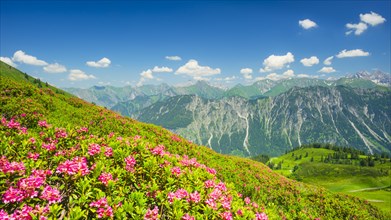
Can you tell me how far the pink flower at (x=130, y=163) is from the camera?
8.52 meters

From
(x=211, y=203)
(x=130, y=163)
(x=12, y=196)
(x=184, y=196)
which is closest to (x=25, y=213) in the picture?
(x=12, y=196)

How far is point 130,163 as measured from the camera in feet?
28.7

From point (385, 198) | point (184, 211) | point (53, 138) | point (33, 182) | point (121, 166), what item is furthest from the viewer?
point (385, 198)

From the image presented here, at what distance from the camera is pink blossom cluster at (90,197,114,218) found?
611 cm

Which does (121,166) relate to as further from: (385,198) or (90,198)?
(385,198)

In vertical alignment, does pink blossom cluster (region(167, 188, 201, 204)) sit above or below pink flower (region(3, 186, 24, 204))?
below

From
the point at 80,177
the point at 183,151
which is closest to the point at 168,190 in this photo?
the point at 80,177

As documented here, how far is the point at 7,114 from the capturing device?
19.2 metres

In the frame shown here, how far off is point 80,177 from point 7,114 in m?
17.1

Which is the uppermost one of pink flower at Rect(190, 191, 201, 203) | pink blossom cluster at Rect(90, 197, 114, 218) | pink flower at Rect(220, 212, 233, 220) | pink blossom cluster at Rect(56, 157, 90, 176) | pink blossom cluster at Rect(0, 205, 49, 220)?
pink blossom cluster at Rect(56, 157, 90, 176)

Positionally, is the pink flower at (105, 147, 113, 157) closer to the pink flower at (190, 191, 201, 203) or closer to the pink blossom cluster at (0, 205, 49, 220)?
the pink blossom cluster at (0, 205, 49, 220)

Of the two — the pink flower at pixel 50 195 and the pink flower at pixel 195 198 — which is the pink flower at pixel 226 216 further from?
Answer: the pink flower at pixel 50 195

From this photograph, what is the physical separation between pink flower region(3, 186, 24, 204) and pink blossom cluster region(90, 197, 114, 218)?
173 cm

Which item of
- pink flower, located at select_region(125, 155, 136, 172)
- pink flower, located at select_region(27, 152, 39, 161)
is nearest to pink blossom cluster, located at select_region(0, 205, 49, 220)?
pink flower, located at select_region(27, 152, 39, 161)
